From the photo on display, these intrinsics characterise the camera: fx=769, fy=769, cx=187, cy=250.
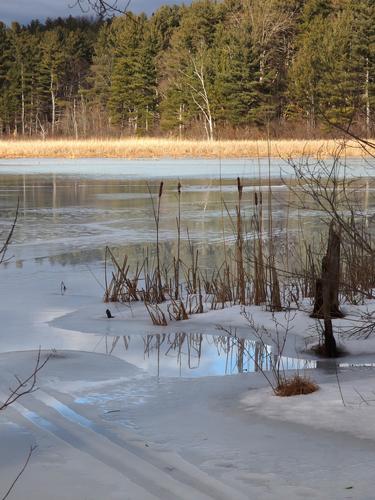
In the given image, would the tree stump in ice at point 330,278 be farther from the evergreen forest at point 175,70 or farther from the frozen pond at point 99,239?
the evergreen forest at point 175,70

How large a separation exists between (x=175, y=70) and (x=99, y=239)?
4435cm

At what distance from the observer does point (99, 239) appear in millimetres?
9016

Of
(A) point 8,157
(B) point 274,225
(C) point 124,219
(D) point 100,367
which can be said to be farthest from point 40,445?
(A) point 8,157

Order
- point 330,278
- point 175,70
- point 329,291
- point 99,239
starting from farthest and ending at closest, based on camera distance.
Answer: point 175,70, point 99,239, point 329,291, point 330,278

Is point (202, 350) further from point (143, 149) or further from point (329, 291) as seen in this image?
point (143, 149)

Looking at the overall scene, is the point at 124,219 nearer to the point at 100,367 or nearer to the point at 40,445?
the point at 100,367

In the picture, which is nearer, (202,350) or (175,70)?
(202,350)

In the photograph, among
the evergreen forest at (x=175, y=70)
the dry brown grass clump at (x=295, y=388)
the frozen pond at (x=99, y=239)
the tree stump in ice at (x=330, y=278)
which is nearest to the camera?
the dry brown grass clump at (x=295, y=388)

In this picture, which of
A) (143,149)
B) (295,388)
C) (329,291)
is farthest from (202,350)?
(143,149)

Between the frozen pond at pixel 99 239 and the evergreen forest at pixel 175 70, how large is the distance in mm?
14983

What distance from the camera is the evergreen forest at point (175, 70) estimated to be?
140 ft

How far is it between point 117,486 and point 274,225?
776 cm

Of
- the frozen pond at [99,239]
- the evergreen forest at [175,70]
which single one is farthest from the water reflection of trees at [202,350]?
the evergreen forest at [175,70]

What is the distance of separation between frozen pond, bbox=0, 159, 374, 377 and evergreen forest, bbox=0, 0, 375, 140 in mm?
14983
